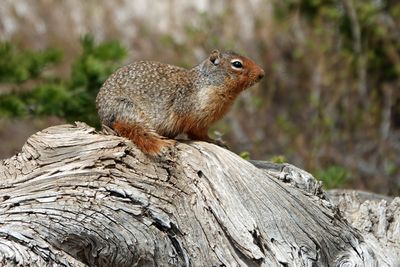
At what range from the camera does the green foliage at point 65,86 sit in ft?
28.6

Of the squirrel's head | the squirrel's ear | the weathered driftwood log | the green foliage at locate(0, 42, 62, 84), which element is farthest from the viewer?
the green foliage at locate(0, 42, 62, 84)

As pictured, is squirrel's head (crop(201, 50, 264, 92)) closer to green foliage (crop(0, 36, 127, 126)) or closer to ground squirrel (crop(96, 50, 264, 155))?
ground squirrel (crop(96, 50, 264, 155))

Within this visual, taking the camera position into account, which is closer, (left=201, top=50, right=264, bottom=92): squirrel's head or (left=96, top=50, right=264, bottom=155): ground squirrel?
(left=96, top=50, right=264, bottom=155): ground squirrel

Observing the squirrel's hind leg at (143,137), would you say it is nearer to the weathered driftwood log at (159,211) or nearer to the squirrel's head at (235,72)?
the weathered driftwood log at (159,211)

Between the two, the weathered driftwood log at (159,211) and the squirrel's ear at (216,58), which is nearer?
the weathered driftwood log at (159,211)

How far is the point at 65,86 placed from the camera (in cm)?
921

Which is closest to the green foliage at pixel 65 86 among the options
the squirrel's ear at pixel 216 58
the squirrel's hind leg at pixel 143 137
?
→ the squirrel's ear at pixel 216 58

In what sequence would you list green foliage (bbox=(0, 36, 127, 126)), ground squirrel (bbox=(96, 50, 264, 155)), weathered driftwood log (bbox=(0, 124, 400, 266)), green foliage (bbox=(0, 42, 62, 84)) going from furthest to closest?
1. green foliage (bbox=(0, 42, 62, 84))
2. green foliage (bbox=(0, 36, 127, 126))
3. ground squirrel (bbox=(96, 50, 264, 155))
4. weathered driftwood log (bbox=(0, 124, 400, 266))

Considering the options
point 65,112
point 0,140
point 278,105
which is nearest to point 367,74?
point 278,105

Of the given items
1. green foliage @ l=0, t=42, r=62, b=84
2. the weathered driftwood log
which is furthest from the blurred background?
the weathered driftwood log

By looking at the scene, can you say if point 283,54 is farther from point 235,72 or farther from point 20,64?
point 235,72

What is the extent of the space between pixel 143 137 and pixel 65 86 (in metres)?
3.10

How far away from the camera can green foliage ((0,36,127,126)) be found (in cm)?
872

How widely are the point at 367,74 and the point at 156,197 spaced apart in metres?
10.6
